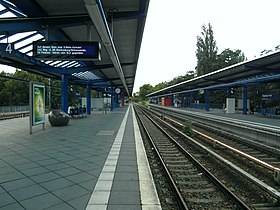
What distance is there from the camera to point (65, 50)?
7.50 m

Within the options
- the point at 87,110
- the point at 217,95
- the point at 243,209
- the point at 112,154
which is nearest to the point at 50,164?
the point at 112,154

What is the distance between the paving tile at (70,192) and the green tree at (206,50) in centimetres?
5126

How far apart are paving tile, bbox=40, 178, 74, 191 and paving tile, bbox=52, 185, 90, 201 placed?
0.51 feet

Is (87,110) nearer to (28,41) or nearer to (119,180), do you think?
(28,41)

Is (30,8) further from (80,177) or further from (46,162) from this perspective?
(80,177)

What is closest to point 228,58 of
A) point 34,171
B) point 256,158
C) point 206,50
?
point 206,50

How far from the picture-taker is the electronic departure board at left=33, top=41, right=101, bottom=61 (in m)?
7.47

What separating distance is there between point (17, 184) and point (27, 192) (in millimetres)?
532

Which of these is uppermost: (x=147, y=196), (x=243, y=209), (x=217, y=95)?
(x=217, y=95)

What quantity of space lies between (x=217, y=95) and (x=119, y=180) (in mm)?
48618

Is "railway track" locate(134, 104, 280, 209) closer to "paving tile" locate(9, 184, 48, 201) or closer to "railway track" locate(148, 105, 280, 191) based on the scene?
"railway track" locate(148, 105, 280, 191)

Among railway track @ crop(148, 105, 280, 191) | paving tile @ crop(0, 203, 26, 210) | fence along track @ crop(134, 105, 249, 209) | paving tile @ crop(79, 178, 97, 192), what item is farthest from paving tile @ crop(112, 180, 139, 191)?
railway track @ crop(148, 105, 280, 191)

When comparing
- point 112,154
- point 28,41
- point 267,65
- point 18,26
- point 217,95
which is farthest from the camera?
point 217,95

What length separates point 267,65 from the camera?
1747cm
